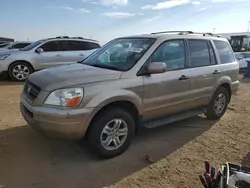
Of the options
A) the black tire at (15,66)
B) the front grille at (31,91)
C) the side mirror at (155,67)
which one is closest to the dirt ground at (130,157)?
the front grille at (31,91)

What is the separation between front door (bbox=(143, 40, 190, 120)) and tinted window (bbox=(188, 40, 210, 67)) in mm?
223

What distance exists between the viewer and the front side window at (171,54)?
13.7 ft

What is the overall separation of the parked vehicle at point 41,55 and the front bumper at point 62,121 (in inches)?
276

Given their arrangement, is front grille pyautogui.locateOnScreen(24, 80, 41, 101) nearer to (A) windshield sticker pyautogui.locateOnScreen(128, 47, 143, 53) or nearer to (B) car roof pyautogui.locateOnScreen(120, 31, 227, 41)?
(A) windshield sticker pyautogui.locateOnScreen(128, 47, 143, 53)

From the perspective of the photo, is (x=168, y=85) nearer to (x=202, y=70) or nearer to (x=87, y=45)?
(x=202, y=70)

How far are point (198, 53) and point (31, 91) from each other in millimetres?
3088

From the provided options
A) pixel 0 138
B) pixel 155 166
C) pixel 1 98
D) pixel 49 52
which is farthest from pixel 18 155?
pixel 49 52

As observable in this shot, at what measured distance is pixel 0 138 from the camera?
169 inches

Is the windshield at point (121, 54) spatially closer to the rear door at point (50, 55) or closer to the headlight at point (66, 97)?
the headlight at point (66, 97)

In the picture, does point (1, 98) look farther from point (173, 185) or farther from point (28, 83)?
point (173, 185)

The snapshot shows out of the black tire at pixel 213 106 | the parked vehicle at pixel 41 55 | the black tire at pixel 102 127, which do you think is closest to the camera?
the black tire at pixel 102 127

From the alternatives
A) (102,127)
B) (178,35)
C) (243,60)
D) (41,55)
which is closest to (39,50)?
(41,55)

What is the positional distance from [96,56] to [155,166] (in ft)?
7.51

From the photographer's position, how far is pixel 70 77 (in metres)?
3.54
